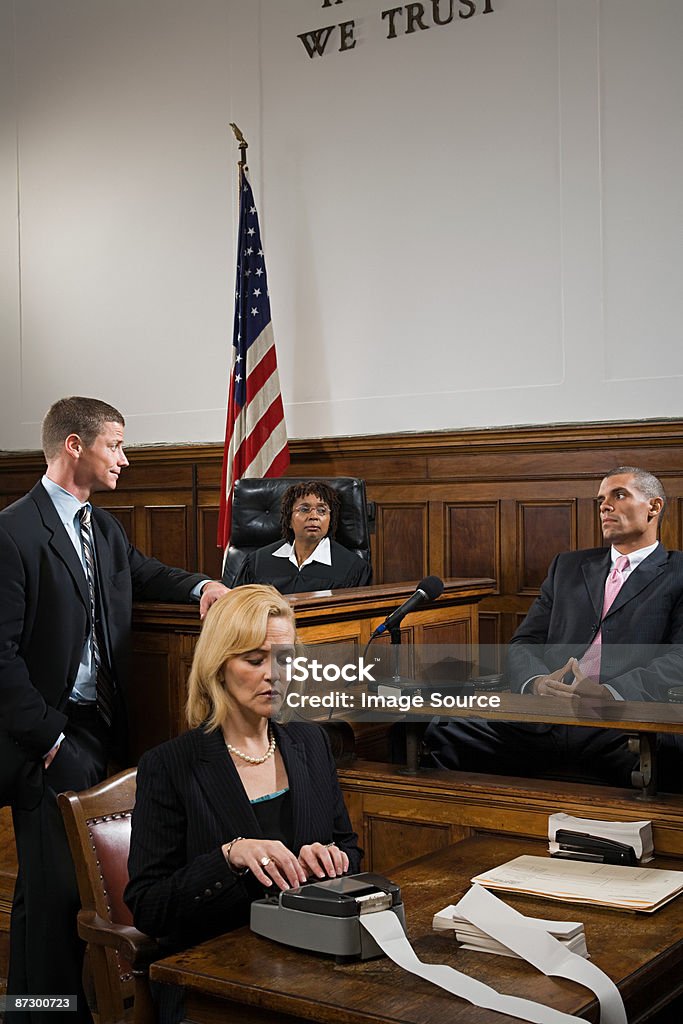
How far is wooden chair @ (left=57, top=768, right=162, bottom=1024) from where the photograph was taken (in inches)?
93.7

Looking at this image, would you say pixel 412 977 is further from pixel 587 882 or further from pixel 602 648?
pixel 602 648

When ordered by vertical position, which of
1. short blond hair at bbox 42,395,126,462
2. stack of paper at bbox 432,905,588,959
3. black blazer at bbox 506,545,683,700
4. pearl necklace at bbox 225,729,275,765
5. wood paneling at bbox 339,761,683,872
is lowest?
wood paneling at bbox 339,761,683,872

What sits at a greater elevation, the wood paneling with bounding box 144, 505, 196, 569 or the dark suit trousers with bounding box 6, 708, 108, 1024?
the wood paneling with bounding box 144, 505, 196, 569

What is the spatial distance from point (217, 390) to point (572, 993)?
16.9ft

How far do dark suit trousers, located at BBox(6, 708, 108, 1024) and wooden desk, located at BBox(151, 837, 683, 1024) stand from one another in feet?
4.24

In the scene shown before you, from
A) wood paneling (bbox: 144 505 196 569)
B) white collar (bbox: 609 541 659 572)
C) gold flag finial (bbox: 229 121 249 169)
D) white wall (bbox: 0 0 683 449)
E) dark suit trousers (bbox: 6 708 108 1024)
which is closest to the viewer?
dark suit trousers (bbox: 6 708 108 1024)

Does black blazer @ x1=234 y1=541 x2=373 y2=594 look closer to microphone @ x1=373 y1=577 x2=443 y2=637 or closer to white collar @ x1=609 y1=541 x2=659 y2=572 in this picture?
white collar @ x1=609 y1=541 x2=659 y2=572

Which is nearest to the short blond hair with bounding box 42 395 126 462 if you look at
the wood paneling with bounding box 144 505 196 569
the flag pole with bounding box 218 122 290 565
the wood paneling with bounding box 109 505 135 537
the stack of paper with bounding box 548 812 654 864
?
the stack of paper with bounding box 548 812 654 864

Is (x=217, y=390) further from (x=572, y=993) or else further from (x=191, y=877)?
(x=572, y=993)

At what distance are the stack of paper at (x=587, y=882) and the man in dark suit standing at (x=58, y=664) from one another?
4.40 feet

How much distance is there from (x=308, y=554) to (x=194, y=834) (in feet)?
9.04

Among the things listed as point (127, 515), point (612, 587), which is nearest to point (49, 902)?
point (612, 587)

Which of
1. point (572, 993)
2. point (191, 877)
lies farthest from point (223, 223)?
point (572, 993)

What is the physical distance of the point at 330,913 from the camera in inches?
70.6
